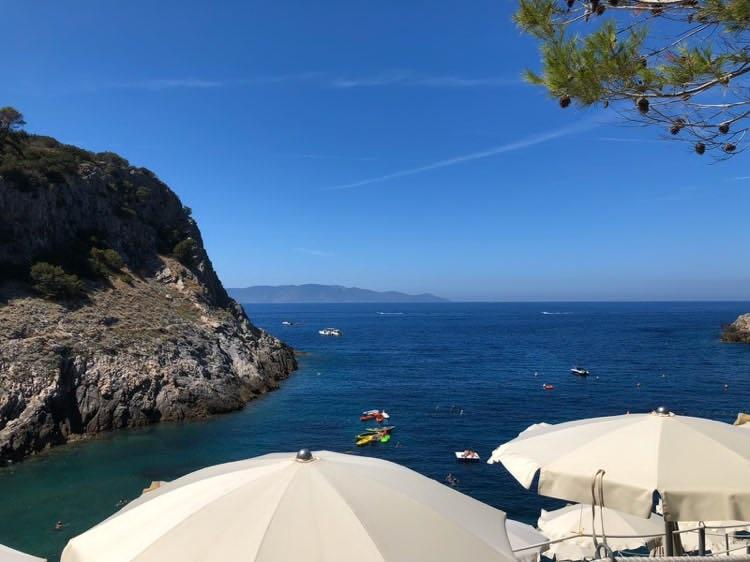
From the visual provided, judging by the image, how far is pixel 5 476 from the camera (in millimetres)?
25250

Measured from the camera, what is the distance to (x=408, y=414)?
136 ft

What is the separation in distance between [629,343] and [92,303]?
294 ft

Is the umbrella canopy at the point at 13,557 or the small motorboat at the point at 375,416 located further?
the small motorboat at the point at 375,416

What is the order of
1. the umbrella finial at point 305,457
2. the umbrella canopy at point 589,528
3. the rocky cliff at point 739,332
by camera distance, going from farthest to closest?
the rocky cliff at point 739,332 < the umbrella canopy at point 589,528 < the umbrella finial at point 305,457

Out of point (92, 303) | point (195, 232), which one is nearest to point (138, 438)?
point (92, 303)

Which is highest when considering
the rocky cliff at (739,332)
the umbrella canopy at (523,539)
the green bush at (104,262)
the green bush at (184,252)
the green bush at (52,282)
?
the green bush at (184,252)

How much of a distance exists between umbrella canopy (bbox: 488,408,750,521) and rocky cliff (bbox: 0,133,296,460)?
31.2 m

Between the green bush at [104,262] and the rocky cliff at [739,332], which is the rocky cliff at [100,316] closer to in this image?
the green bush at [104,262]

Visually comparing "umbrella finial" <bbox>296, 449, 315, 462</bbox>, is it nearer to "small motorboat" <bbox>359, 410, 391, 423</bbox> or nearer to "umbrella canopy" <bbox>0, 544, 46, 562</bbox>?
"umbrella canopy" <bbox>0, 544, 46, 562</bbox>

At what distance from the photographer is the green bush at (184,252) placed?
58.0 m

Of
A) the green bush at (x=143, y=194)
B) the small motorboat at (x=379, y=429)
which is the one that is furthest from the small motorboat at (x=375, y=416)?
the green bush at (x=143, y=194)

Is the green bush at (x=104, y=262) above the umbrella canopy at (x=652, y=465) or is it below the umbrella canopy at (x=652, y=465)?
above

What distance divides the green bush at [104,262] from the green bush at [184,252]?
8.76 metres

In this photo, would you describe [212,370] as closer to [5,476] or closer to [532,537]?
[5,476]
